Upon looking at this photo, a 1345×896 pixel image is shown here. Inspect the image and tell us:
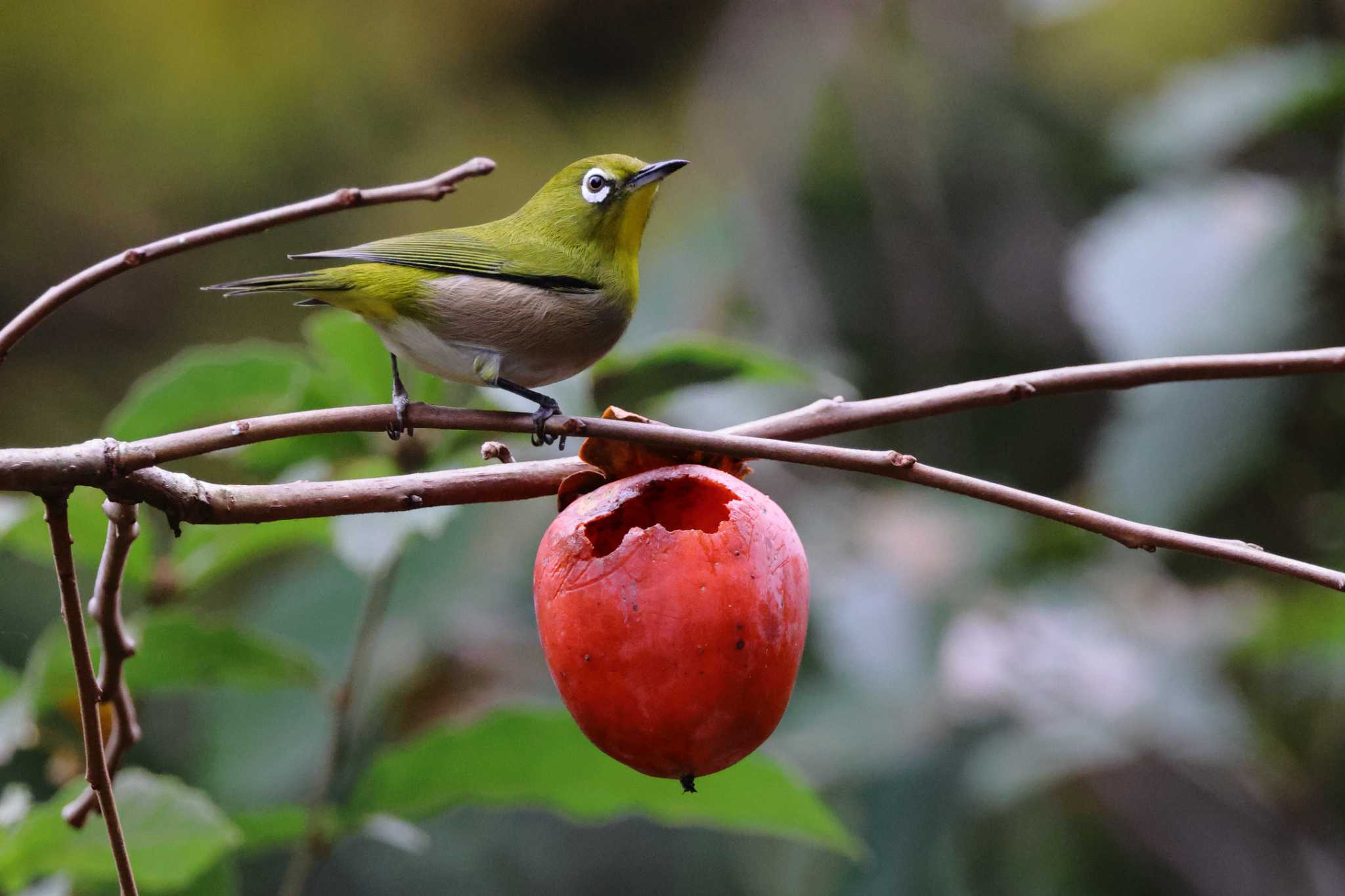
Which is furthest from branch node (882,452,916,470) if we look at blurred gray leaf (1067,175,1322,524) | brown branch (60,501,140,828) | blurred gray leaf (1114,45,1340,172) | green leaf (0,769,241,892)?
blurred gray leaf (1114,45,1340,172)

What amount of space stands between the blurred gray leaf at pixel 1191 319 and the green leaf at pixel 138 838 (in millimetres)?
2169

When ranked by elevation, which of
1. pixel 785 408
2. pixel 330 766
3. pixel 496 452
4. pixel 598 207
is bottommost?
pixel 330 766

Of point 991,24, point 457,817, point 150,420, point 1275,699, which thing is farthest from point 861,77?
point 150,420

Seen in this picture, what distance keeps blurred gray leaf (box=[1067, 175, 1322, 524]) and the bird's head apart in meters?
1.42

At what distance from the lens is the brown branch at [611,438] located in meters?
1.15

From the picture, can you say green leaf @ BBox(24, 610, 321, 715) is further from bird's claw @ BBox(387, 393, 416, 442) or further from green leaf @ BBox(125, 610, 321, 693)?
bird's claw @ BBox(387, 393, 416, 442)

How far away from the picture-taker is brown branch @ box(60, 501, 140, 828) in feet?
4.12

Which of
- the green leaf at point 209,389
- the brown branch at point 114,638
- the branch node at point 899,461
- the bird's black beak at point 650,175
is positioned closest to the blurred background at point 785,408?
the green leaf at point 209,389

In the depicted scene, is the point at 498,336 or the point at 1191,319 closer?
the point at 498,336

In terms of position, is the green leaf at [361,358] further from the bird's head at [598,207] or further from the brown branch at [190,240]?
the brown branch at [190,240]

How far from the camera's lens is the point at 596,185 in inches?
77.6

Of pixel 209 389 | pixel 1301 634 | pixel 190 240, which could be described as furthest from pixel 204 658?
pixel 1301 634

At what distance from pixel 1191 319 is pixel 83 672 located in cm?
264

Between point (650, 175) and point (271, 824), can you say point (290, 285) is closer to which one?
point (650, 175)
